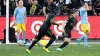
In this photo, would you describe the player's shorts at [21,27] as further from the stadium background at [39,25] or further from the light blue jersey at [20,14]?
the stadium background at [39,25]

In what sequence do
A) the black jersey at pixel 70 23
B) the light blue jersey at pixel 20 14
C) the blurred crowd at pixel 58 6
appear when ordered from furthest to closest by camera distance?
the blurred crowd at pixel 58 6, the light blue jersey at pixel 20 14, the black jersey at pixel 70 23

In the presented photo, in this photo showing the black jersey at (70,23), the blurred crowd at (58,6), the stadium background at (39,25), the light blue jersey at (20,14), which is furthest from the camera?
the blurred crowd at (58,6)

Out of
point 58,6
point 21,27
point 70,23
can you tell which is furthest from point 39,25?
point 70,23

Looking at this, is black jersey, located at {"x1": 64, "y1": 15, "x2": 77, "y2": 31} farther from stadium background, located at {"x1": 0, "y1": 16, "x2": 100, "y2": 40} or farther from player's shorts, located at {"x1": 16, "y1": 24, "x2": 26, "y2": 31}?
stadium background, located at {"x1": 0, "y1": 16, "x2": 100, "y2": 40}

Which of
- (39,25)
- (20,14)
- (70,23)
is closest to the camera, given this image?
(70,23)

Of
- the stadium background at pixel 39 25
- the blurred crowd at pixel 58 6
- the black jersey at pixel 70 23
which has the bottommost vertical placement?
the stadium background at pixel 39 25

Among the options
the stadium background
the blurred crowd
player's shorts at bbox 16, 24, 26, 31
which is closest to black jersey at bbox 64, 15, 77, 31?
player's shorts at bbox 16, 24, 26, 31

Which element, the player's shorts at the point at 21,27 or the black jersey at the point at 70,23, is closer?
the black jersey at the point at 70,23

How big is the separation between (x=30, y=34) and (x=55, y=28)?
161 centimetres

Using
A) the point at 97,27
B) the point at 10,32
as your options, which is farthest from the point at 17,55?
the point at 97,27

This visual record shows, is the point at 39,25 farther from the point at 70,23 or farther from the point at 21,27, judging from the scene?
the point at 70,23

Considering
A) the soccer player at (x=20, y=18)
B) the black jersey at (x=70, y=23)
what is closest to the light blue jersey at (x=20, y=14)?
the soccer player at (x=20, y=18)

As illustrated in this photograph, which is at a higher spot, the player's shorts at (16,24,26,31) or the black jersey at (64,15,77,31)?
the black jersey at (64,15,77,31)

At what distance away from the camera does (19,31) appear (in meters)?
25.1
